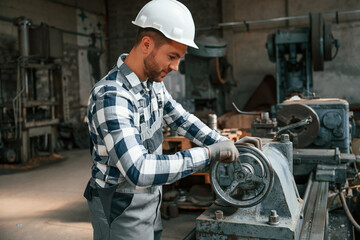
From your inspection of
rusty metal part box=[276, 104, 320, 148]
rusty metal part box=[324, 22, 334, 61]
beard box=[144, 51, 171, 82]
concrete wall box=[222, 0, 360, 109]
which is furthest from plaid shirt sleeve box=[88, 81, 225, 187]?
concrete wall box=[222, 0, 360, 109]

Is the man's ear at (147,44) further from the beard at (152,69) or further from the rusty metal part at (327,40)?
the rusty metal part at (327,40)

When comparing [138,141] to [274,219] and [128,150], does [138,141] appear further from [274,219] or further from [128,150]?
[274,219]

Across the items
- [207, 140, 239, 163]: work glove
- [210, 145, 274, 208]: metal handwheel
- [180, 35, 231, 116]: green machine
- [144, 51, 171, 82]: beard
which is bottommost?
[210, 145, 274, 208]: metal handwheel

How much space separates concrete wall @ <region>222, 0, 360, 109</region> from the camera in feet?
23.0

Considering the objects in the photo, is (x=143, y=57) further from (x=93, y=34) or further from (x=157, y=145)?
(x=93, y=34)

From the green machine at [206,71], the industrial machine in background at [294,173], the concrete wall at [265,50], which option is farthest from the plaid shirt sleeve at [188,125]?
the concrete wall at [265,50]

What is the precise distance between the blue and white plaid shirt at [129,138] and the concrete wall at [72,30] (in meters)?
5.61

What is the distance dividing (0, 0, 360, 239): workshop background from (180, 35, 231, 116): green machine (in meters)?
0.02

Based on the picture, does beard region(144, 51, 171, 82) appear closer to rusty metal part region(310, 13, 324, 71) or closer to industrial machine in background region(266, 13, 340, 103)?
industrial machine in background region(266, 13, 340, 103)

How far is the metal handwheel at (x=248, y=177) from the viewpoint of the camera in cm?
129

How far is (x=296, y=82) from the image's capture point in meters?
4.86

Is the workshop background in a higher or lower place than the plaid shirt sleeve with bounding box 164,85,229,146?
higher

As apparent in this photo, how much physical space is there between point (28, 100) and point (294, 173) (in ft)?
14.5

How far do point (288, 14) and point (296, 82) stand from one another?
3046 millimetres
